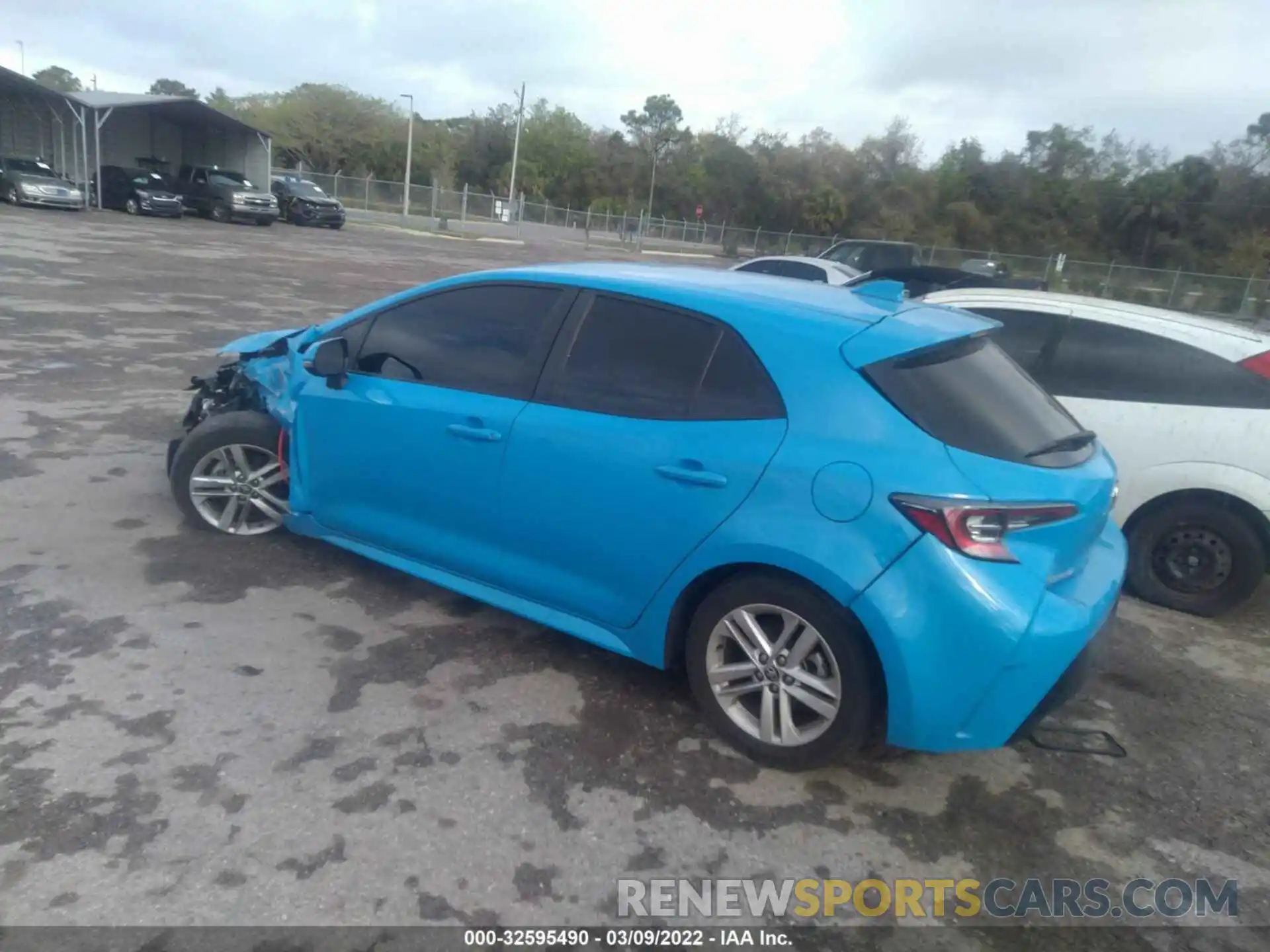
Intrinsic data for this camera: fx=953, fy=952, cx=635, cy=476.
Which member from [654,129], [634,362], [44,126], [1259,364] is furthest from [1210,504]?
[654,129]

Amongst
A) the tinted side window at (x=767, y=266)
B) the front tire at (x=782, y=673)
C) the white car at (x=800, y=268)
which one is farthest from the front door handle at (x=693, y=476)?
the tinted side window at (x=767, y=266)

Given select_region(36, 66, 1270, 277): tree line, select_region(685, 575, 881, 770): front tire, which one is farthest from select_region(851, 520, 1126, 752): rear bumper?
select_region(36, 66, 1270, 277): tree line

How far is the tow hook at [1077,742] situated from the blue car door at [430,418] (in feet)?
7.60

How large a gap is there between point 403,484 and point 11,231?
2096cm

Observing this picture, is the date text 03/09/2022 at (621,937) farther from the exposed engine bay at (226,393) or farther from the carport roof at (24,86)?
the carport roof at (24,86)

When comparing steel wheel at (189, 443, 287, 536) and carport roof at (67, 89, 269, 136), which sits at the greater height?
carport roof at (67, 89, 269, 136)

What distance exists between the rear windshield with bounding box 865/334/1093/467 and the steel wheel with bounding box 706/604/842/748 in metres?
0.80

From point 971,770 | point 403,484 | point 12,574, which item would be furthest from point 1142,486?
point 12,574

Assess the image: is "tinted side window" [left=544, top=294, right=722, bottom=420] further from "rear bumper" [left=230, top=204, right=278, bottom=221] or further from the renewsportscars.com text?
"rear bumper" [left=230, top=204, right=278, bottom=221]

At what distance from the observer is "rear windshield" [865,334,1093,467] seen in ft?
10.3

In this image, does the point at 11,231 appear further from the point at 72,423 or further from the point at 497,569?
the point at 497,569

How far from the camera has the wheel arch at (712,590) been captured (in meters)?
3.10

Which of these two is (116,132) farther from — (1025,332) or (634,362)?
(634,362)

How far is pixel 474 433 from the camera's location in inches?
153
